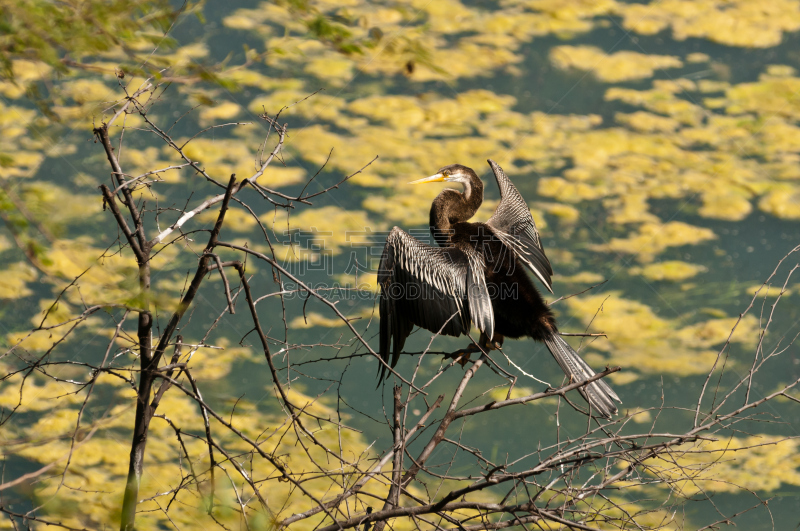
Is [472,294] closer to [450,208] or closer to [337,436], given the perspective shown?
[450,208]

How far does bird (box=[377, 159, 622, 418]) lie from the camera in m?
2.44

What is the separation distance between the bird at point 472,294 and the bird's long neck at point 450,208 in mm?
174

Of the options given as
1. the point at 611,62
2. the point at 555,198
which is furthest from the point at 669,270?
the point at 611,62

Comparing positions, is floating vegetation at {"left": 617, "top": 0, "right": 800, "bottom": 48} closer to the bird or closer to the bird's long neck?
the bird's long neck

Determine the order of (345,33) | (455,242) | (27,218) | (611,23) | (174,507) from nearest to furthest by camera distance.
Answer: (27,218)
(345,33)
(455,242)
(174,507)
(611,23)

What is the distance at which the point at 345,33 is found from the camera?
139 centimetres

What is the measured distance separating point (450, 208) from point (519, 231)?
1.04 ft

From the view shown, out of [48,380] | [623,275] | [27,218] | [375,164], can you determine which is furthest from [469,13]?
[27,218]

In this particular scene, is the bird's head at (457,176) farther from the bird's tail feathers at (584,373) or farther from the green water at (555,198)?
the bird's tail feathers at (584,373)

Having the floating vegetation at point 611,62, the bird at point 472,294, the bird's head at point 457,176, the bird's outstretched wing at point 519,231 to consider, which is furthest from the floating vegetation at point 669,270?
the bird at point 472,294

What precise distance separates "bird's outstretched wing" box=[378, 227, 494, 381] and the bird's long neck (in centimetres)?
36

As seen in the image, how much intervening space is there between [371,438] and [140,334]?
2.48 m

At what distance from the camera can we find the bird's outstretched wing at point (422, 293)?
2.47 metres

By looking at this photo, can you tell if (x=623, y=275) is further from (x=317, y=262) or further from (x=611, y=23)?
(x=611, y=23)
